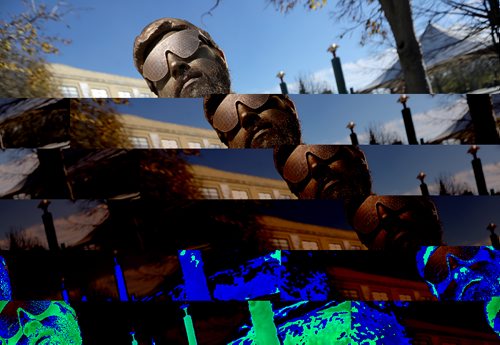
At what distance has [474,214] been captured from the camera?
172 centimetres

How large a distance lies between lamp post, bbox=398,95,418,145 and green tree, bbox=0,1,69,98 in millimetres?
3088

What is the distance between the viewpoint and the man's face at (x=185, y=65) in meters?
2.24

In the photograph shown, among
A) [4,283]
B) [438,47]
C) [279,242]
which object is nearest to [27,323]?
[4,283]

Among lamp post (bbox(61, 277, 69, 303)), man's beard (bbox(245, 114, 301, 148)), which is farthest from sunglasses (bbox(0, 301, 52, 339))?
man's beard (bbox(245, 114, 301, 148))

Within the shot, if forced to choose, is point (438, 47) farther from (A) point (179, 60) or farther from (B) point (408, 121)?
(A) point (179, 60)

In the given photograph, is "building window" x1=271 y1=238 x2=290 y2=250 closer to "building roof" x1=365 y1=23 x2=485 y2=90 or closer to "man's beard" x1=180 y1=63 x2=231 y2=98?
"man's beard" x1=180 y1=63 x2=231 y2=98

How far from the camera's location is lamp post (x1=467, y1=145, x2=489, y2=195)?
183 cm

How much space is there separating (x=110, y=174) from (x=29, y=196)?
1.07 ft

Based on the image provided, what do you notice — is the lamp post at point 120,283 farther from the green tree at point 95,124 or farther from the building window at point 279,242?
the building window at point 279,242

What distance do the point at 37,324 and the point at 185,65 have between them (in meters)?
1.26

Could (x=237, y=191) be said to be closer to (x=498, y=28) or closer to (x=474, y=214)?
(x=474, y=214)

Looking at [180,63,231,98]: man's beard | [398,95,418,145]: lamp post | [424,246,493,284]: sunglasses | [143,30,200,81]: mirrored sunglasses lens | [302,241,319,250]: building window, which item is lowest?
[424,246,493,284]: sunglasses

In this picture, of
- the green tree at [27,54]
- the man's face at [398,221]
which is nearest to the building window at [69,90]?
the green tree at [27,54]

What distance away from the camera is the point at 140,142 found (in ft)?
6.18
